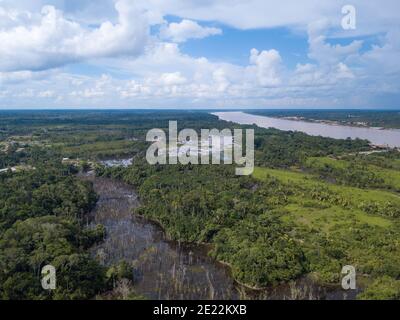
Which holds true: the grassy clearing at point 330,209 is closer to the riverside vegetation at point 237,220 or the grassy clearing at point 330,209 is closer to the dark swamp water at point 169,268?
the riverside vegetation at point 237,220

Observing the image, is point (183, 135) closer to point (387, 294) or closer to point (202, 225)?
point (202, 225)

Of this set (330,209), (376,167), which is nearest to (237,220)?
(330,209)

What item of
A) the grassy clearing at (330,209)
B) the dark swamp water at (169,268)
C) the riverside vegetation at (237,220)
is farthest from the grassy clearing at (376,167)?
the dark swamp water at (169,268)

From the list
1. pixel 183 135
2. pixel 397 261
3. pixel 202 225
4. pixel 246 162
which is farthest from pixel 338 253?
pixel 183 135

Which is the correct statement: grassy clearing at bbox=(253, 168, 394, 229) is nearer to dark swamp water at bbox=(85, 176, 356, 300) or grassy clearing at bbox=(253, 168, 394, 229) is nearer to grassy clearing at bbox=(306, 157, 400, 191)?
grassy clearing at bbox=(306, 157, 400, 191)

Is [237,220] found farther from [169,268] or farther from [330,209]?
[330,209]
